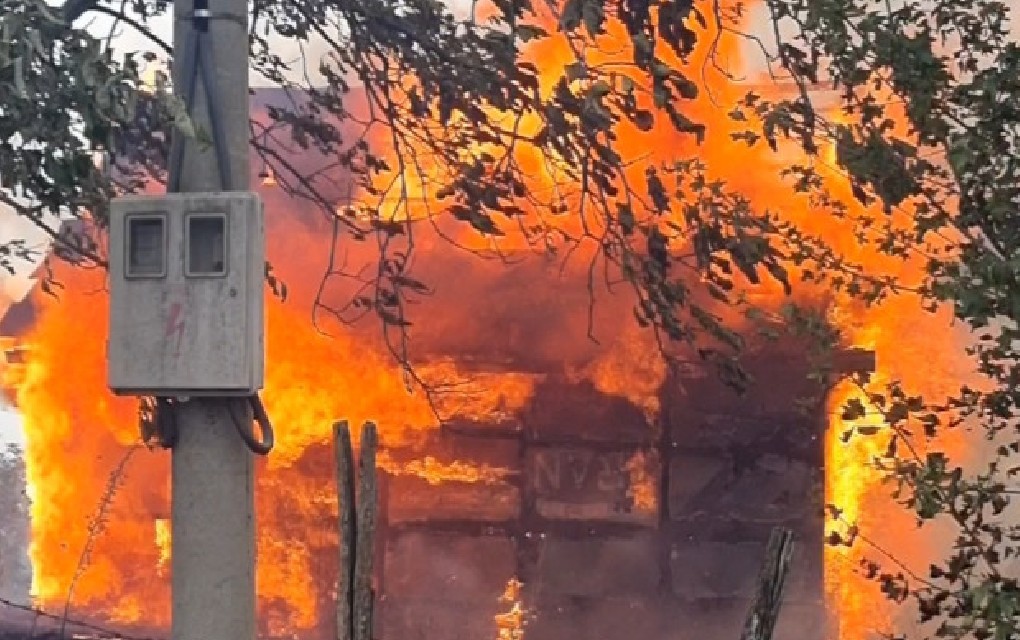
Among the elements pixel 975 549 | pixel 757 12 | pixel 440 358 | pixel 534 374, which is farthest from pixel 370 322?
pixel 975 549

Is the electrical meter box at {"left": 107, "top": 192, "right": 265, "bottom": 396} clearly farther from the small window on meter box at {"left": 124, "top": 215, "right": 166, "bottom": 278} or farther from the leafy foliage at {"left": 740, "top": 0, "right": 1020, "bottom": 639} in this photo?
the leafy foliage at {"left": 740, "top": 0, "right": 1020, "bottom": 639}

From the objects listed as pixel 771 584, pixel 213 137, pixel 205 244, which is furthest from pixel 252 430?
pixel 771 584

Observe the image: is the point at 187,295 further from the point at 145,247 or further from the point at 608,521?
the point at 608,521

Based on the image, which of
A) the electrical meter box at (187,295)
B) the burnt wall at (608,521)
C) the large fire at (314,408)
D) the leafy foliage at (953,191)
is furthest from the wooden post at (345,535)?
the burnt wall at (608,521)

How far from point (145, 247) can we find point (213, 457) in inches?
21.9

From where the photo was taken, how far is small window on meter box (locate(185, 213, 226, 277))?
2.85 m

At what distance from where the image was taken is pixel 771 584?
139 inches

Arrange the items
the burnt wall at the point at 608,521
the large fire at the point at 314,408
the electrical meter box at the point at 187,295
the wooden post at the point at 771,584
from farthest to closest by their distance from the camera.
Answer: the burnt wall at the point at 608,521, the large fire at the point at 314,408, the wooden post at the point at 771,584, the electrical meter box at the point at 187,295

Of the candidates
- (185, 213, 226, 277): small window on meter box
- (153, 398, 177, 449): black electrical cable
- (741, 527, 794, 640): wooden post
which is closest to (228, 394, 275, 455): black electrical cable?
(153, 398, 177, 449): black electrical cable

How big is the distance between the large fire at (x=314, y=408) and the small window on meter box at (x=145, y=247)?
719 cm

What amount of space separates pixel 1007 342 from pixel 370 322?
808 cm

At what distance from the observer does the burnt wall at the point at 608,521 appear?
33.5ft

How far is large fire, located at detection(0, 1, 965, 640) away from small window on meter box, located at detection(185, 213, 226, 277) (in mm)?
7201

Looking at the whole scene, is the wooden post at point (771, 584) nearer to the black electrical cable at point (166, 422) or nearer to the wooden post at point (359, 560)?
the wooden post at point (359, 560)
